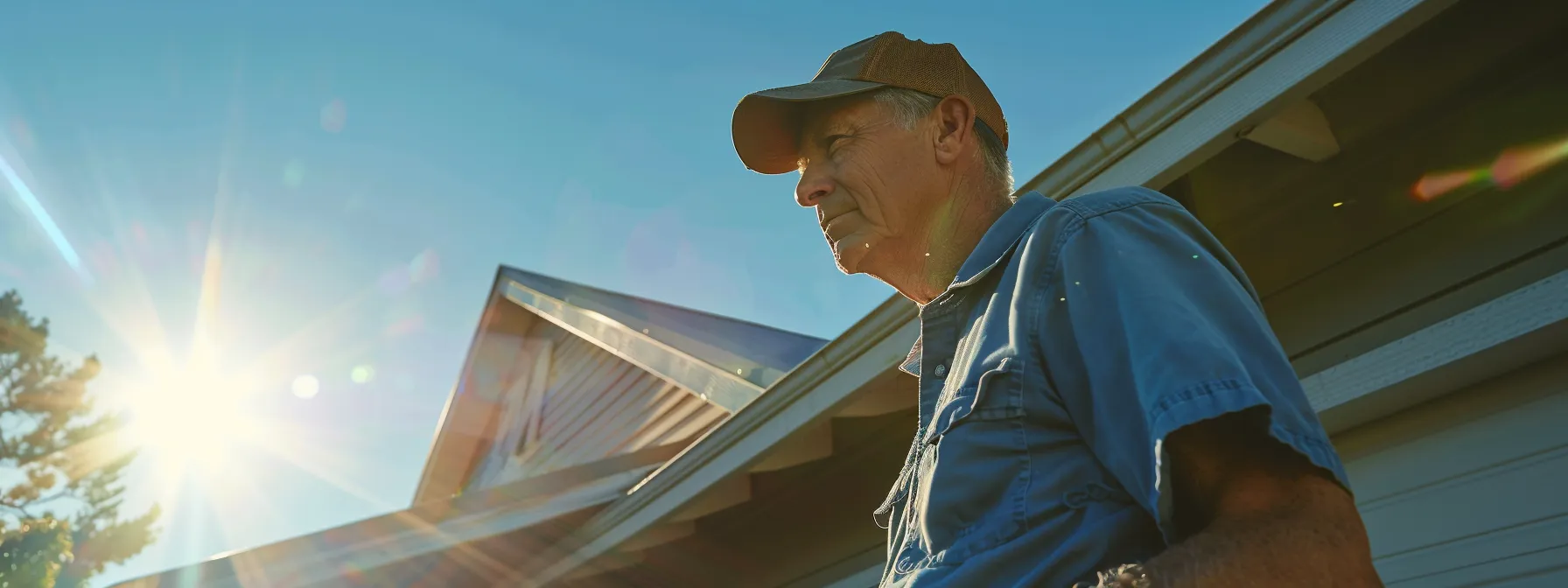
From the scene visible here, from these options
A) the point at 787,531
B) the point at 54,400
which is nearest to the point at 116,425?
the point at 54,400

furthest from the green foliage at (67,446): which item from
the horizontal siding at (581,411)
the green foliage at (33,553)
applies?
the horizontal siding at (581,411)

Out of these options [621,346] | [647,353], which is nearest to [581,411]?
[621,346]

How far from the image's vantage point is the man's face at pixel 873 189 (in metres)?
1.75

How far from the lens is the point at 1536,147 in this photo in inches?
103

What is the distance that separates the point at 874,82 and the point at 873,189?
22 cm

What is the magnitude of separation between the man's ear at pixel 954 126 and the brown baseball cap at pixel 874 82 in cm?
3

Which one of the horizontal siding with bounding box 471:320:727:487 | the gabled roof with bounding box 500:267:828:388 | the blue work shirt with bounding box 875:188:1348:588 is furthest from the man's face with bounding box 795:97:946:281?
the horizontal siding with bounding box 471:320:727:487

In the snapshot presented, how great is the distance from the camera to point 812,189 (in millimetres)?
1869

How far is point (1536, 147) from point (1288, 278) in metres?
0.77

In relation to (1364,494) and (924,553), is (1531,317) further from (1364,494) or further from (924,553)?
(924,553)

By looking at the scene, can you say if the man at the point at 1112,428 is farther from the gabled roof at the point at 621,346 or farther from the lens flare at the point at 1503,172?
the gabled roof at the point at 621,346

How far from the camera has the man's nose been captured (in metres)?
1.84

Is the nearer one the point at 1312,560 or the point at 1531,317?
the point at 1312,560

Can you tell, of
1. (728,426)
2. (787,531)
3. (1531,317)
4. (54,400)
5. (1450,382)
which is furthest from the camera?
(54,400)
